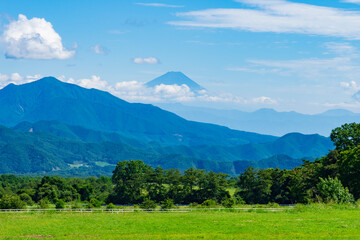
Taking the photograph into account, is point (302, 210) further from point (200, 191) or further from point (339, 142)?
point (200, 191)

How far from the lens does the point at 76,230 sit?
35.2 metres

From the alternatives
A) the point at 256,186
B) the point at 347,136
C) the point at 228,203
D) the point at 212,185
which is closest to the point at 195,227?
the point at 228,203

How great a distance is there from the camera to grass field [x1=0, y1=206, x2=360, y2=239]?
107 feet

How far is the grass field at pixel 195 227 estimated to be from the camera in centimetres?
3247

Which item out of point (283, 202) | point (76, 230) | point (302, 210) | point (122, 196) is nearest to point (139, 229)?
point (76, 230)

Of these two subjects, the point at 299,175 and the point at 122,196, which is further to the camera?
the point at 122,196

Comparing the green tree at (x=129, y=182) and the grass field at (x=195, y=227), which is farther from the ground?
the green tree at (x=129, y=182)

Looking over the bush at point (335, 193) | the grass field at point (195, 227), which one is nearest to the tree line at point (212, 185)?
the bush at point (335, 193)

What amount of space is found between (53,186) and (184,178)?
33.1 metres

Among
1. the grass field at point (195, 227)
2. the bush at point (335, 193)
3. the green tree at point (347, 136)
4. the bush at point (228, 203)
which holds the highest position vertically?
the green tree at point (347, 136)

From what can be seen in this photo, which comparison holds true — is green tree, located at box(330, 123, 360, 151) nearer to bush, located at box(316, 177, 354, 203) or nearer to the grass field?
bush, located at box(316, 177, 354, 203)

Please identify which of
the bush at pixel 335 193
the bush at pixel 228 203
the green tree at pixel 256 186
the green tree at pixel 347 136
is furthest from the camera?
the green tree at pixel 256 186

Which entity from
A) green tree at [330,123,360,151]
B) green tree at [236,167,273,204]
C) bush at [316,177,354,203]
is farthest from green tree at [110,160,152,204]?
bush at [316,177,354,203]

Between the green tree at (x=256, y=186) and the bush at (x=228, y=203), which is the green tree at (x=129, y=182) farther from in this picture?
the bush at (x=228, y=203)
